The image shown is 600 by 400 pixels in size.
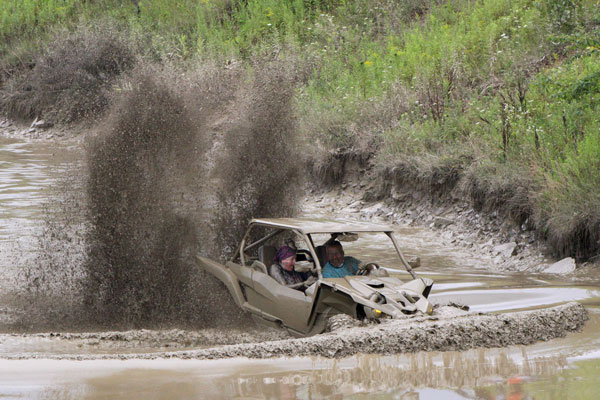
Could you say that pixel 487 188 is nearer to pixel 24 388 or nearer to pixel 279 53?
pixel 24 388

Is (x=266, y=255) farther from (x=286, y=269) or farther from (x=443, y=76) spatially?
(x=443, y=76)

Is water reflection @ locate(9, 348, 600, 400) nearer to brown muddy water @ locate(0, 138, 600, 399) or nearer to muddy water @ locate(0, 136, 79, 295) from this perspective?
brown muddy water @ locate(0, 138, 600, 399)

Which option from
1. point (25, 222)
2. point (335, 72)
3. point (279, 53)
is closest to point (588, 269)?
point (25, 222)

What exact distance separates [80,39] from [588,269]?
21.4 meters

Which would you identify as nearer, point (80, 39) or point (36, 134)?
point (36, 134)

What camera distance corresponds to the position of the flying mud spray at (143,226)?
8.08 meters

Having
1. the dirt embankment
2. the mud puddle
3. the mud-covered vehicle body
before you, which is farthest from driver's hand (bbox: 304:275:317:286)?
the dirt embankment

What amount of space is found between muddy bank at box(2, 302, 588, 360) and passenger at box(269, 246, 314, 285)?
156cm

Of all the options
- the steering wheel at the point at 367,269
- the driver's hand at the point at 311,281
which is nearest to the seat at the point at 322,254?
the steering wheel at the point at 367,269

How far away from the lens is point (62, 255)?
9102mm

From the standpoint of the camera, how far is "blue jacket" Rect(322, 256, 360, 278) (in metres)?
7.03

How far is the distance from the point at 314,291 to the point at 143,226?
10.4 feet

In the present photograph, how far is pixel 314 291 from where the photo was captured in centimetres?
636

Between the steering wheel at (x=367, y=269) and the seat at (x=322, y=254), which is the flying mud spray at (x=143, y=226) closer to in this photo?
the seat at (x=322, y=254)
